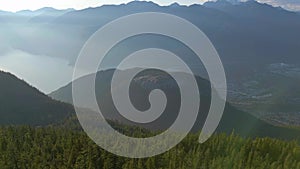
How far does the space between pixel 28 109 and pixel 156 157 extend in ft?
442

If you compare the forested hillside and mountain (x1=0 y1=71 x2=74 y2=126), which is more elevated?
the forested hillside

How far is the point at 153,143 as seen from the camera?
69188 millimetres

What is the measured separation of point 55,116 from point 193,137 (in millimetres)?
112123

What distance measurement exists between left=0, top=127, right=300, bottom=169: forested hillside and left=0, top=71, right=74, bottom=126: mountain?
96494 millimetres

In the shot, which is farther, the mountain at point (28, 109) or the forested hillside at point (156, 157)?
the mountain at point (28, 109)

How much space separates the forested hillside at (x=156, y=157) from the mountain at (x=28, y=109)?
96.5 meters

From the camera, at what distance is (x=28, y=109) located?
182000 millimetres

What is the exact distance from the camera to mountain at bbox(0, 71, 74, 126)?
172m

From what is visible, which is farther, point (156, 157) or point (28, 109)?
point (28, 109)

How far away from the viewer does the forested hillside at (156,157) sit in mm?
55344

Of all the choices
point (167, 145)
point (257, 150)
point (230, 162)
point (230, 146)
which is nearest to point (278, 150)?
point (257, 150)

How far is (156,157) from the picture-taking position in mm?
59156

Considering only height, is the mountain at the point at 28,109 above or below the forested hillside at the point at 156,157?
below

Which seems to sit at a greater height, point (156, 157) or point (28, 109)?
point (156, 157)
